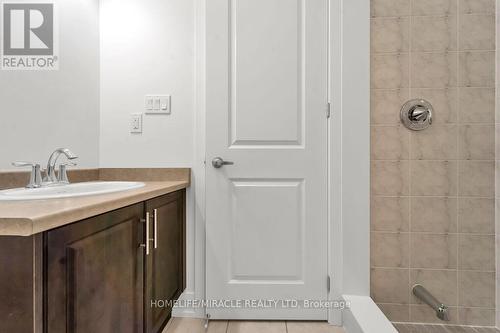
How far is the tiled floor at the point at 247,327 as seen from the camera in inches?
65.7

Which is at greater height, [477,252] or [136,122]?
[136,122]

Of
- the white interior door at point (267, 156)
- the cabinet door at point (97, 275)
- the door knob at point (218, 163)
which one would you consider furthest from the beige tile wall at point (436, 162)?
the cabinet door at point (97, 275)

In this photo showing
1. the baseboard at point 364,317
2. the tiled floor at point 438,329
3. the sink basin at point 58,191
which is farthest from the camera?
the tiled floor at point 438,329

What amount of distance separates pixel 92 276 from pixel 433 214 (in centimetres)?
164

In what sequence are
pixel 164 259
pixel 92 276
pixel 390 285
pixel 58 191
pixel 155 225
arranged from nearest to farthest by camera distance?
pixel 92 276 → pixel 58 191 → pixel 155 225 → pixel 164 259 → pixel 390 285

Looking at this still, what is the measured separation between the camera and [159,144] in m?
1.82

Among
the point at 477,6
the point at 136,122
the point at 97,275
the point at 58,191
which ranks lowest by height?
the point at 97,275

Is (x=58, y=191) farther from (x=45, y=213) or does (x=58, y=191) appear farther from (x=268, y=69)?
(x=268, y=69)

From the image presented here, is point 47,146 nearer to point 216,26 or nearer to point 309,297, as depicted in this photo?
point 216,26

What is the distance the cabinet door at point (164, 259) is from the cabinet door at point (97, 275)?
0.31 feet

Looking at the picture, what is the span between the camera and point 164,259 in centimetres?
142

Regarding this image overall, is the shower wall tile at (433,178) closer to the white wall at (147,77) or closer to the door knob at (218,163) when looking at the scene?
the door knob at (218,163)

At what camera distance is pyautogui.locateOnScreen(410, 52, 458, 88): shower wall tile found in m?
1.64

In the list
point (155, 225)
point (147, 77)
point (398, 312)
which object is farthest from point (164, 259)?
point (398, 312)
